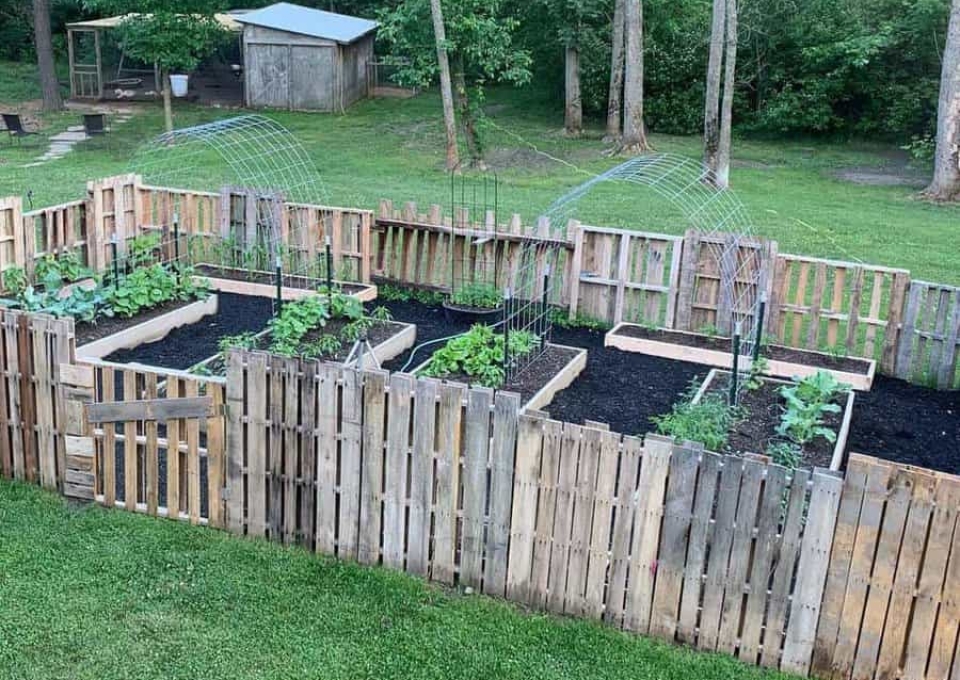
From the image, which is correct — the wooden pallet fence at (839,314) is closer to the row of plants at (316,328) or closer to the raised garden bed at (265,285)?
the row of plants at (316,328)

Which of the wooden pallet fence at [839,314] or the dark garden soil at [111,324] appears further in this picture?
the dark garden soil at [111,324]

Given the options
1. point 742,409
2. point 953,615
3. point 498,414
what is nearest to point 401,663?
point 498,414

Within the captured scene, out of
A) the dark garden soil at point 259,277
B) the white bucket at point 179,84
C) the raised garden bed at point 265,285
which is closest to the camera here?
the raised garden bed at point 265,285

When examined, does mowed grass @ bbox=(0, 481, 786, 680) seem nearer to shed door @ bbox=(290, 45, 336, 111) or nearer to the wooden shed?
the wooden shed

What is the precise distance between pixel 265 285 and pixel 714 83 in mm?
11525

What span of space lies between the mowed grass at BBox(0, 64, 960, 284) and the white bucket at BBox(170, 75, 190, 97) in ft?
1.64

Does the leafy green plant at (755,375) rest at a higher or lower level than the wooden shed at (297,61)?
lower

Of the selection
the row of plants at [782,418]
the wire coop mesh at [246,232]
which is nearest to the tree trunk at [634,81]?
the wire coop mesh at [246,232]

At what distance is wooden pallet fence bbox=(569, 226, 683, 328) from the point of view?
10.8 meters

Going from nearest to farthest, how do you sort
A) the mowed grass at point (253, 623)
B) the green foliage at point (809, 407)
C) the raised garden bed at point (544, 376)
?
the mowed grass at point (253, 623)
the green foliage at point (809, 407)
the raised garden bed at point (544, 376)

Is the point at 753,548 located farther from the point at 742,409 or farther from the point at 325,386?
the point at 742,409

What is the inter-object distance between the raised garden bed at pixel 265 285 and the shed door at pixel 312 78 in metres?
18.3

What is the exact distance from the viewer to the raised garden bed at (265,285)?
11.8 metres

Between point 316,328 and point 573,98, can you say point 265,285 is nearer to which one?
point 316,328
